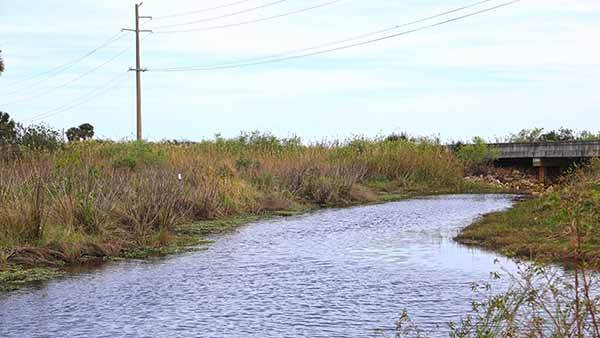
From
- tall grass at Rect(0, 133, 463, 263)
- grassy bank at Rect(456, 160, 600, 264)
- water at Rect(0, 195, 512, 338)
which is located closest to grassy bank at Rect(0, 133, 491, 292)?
tall grass at Rect(0, 133, 463, 263)

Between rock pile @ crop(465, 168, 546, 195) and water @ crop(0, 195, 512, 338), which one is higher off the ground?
rock pile @ crop(465, 168, 546, 195)

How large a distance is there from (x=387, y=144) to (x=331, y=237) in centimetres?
2061

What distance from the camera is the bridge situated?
3475 cm

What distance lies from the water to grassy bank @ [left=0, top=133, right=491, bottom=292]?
125 centimetres

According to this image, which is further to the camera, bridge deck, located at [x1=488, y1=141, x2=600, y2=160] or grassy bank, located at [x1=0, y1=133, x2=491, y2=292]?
bridge deck, located at [x1=488, y1=141, x2=600, y2=160]

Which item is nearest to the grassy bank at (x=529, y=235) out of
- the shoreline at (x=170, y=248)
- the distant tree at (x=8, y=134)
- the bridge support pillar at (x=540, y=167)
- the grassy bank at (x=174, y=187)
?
the shoreline at (x=170, y=248)

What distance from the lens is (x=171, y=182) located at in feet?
60.0

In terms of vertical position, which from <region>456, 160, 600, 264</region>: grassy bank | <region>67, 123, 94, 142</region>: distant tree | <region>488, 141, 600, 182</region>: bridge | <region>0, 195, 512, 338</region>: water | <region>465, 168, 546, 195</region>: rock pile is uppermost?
<region>67, 123, 94, 142</region>: distant tree

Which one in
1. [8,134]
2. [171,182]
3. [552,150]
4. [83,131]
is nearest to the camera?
[171,182]

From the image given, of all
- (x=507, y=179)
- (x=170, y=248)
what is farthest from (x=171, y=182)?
(x=507, y=179)

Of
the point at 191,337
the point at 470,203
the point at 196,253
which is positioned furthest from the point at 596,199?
the point at 470,203

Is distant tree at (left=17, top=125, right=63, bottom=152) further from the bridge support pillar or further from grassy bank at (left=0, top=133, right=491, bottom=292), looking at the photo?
the bridge support pillar

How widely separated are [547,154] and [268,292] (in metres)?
28.1

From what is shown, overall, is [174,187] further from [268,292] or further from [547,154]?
[547,154]
